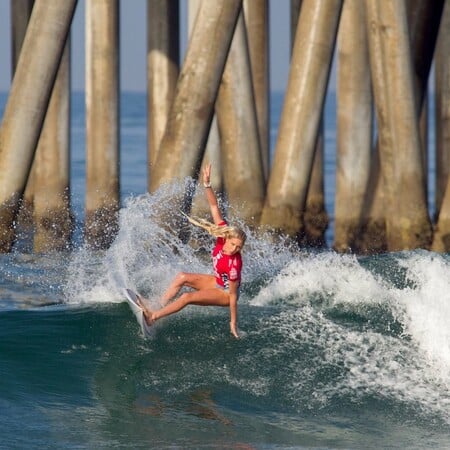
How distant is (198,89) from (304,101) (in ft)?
6.77

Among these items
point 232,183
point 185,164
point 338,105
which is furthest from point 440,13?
point 185,164

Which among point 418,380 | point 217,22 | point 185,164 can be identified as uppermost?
point 217,22

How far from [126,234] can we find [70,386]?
4.25 metres

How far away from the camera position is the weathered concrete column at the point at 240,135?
70.6 ft

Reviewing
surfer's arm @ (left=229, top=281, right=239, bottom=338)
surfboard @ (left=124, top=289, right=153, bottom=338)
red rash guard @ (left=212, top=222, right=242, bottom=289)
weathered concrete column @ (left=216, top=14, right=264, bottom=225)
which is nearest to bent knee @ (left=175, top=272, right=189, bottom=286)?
red rash guard @ (left=212, top=222, right=242, bottom=289)

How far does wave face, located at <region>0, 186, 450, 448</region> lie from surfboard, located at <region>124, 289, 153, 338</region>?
0.13 metres

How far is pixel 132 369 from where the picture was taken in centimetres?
1320

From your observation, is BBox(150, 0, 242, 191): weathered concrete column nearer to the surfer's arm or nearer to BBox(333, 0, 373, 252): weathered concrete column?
BBox(333, 0, 373, 252): weathered concrete column

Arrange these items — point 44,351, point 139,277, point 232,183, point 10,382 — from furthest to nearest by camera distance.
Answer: point 232,183, point 139,277, point 44,351, point 10,382

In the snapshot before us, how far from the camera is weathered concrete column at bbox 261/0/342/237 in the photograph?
65.9 feet

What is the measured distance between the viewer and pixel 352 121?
23.0 m

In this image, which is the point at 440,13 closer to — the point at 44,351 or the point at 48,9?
the point at 48,9

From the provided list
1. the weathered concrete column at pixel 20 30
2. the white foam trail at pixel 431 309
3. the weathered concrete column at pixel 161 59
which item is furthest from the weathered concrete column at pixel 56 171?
the white foam trail at pixel 431 309

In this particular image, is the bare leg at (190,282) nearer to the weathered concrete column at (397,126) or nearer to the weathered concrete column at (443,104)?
the weathered concrete column at (397,126)
